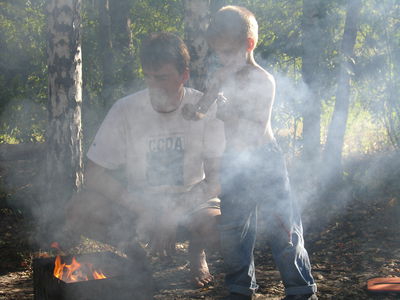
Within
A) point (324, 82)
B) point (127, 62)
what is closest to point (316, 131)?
point (324, 82)

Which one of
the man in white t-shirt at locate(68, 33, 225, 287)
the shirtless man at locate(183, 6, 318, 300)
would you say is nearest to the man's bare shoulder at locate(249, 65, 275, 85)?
the shirtless man at locate(183, 6, 318, 300)

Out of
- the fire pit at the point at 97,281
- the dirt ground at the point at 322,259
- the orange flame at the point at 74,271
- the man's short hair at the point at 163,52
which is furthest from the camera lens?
the dirt ground at the point at 322,259

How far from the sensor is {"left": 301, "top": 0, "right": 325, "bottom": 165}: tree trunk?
29.0 feet

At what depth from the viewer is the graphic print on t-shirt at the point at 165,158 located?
410 cm

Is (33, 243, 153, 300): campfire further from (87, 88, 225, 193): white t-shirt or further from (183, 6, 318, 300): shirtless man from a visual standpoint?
(87, 88, 225, 193): white t-shirt

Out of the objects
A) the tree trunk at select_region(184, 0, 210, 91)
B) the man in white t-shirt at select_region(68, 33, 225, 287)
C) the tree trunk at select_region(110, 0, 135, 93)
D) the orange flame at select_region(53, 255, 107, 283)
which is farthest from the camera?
the tree trunk at select_region(110, 0, 135, 93)

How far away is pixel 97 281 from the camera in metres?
3.06

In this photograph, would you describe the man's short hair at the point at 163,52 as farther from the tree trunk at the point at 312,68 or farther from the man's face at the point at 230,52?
the tree trunk at the point at 312,68

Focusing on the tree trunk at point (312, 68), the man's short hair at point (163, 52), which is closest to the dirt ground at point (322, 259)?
the man's short hair at point (163, 52)

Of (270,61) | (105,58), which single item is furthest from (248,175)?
(270,61)

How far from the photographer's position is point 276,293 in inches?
166

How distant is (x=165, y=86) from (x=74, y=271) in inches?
59.7

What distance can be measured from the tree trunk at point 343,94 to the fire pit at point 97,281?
233 inches

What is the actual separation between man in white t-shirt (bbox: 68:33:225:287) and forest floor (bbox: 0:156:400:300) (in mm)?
725
